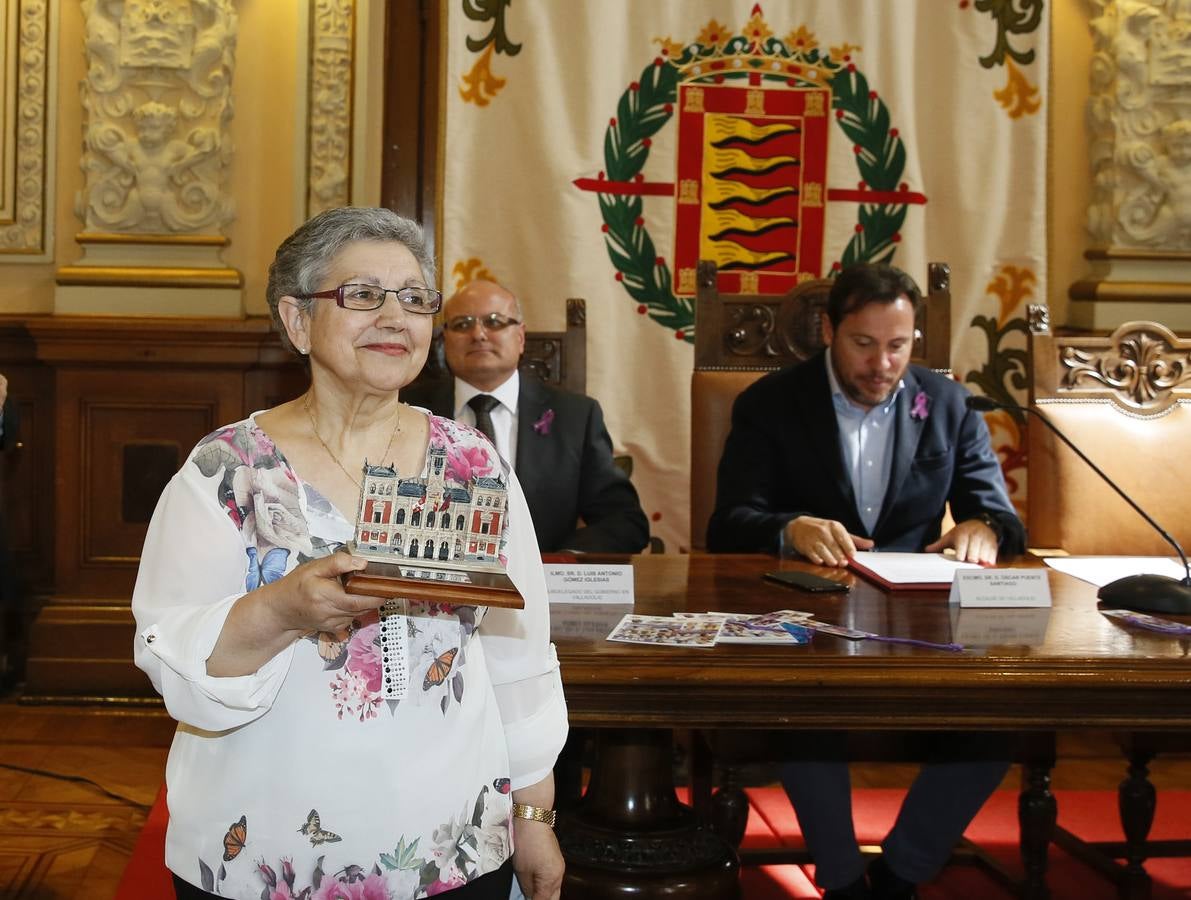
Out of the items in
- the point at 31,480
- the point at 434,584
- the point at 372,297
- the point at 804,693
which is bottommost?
the point at 804,693

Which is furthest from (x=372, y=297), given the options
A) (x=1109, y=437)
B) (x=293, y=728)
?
(x=1109, y=437)

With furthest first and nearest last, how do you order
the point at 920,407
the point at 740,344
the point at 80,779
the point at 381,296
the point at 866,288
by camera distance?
the point at 80,779 < the point at 740,344 < the point at 920,407 < the point at 866,288 < the point at 381,296

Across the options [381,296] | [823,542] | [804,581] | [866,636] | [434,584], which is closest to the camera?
[434,584]

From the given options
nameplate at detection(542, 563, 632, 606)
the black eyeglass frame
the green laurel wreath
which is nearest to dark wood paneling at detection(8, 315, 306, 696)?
the green laurel wreath

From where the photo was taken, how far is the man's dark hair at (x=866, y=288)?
10.1ft

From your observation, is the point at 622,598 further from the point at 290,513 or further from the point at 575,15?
the point at 575,15

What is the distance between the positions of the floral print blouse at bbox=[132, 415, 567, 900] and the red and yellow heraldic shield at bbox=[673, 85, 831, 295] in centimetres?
306

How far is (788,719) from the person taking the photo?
185 centimetres

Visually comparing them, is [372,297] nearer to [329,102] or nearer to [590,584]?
[590,584]

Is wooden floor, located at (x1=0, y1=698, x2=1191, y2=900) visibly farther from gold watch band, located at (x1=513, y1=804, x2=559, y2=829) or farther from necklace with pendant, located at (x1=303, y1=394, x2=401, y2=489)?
necklace with pendant, located at (x1=303, y1=394, x2=401, y2=489)

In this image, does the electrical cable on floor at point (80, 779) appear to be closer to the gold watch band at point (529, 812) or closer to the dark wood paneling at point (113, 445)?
the dark wood paneling at point (113, 445)

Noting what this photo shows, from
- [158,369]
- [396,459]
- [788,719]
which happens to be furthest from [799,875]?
[158,369]

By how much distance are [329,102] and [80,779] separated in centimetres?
225

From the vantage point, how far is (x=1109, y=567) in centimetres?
276
